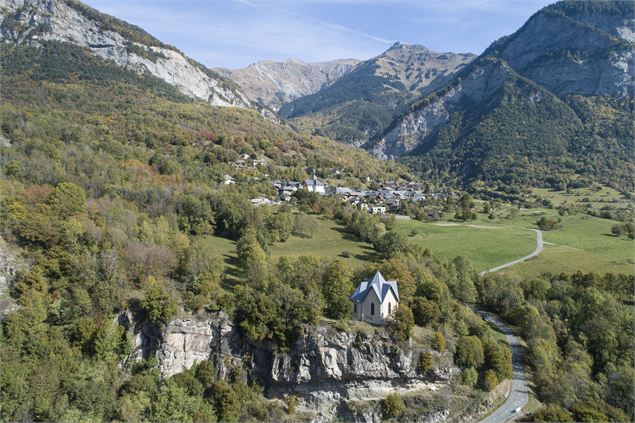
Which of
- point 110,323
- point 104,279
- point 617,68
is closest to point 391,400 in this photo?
point 110,323

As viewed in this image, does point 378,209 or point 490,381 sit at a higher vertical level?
point 378,209

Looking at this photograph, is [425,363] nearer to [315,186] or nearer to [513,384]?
[513,384]

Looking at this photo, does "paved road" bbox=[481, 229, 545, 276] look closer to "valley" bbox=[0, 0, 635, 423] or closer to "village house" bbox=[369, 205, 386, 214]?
"valley" bbox=[0, 0, 635, 423]

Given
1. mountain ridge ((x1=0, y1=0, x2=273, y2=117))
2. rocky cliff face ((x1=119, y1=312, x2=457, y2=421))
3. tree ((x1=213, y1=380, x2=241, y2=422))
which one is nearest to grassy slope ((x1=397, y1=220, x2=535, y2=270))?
rocky cliff face ((x1=119, y1=312, x2=457, y2=421))

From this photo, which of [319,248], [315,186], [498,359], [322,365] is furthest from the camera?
[315,186]

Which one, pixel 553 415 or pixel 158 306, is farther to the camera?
pixel 158 306

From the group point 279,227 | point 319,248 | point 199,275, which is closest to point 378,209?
point 319,248

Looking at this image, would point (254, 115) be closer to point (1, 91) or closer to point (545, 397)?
point (1, 91)
